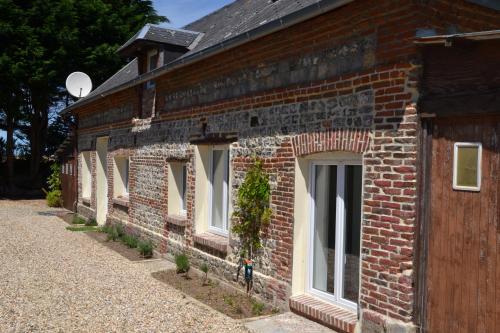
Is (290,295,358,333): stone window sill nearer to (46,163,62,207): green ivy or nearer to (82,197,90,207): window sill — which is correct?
(82,197,90,207): window sill

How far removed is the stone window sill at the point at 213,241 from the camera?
8094 mm

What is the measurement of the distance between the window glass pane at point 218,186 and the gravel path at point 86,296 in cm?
148

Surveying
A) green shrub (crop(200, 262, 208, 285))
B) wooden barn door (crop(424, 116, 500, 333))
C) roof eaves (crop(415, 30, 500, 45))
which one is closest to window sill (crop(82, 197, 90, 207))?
green shrub (crop(200, 262, 208, 285))

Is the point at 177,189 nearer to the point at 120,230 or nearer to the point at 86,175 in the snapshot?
the point at 120,230

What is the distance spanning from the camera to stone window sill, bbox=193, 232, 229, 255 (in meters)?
8.09

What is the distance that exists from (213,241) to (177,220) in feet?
5.23

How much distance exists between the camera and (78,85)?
17.4 meters

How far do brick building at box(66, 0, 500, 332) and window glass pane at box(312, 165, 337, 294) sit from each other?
2 cm

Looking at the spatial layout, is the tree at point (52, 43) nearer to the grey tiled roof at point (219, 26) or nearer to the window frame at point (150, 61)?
the grey tiled roof at point (219, 26)

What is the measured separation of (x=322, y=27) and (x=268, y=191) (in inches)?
91.6

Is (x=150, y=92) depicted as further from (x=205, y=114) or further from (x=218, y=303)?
(x=218, y=303)

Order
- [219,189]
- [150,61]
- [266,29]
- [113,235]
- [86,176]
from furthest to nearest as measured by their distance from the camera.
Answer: [86,176]
[113,235]
[150,61]
[219,189]
[266,29]

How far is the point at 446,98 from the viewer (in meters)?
4.61

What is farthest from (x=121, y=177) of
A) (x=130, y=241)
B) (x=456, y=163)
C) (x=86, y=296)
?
(x=456, y=163)
